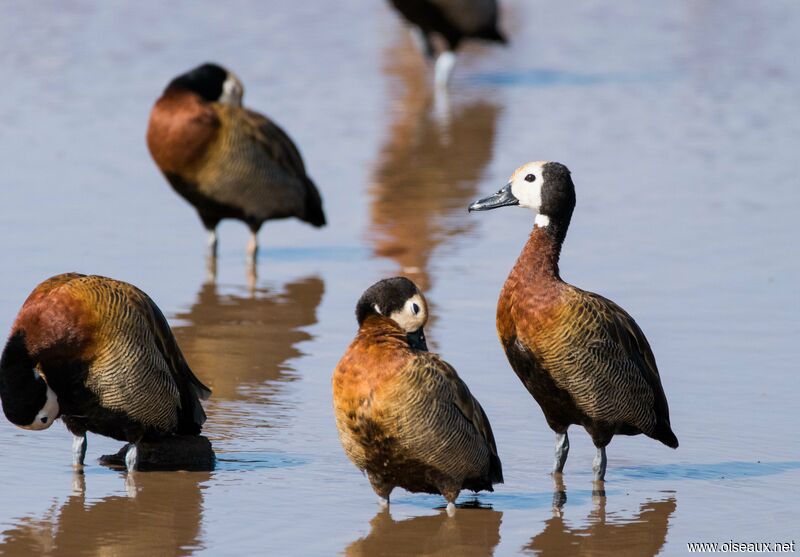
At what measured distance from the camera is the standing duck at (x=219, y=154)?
43.5ft

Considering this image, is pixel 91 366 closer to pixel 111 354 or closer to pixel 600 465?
pixel 111 354

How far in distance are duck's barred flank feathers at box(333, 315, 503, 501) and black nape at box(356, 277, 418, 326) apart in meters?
0.05

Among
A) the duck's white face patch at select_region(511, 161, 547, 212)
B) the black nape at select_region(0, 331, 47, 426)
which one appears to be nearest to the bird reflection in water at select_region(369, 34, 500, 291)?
the duck's white face patch at select_region(511, 161, 547, 212)

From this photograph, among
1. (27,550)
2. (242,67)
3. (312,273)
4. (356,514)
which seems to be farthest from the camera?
(242,67)

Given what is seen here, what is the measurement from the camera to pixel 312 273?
1320cm

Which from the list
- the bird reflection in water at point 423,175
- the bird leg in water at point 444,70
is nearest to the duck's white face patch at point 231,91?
the bird reflection in water at point 423,175

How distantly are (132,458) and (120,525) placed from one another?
713mm

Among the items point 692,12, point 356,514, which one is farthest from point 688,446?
point 692,12

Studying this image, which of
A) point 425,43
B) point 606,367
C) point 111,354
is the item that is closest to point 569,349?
point 606,367

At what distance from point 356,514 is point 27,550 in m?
1.49

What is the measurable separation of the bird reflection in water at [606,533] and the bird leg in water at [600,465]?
220mm

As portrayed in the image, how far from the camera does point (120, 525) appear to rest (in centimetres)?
755

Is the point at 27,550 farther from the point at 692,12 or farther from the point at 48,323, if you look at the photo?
the point at 692,12

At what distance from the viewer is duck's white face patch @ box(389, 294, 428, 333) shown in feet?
25.2
